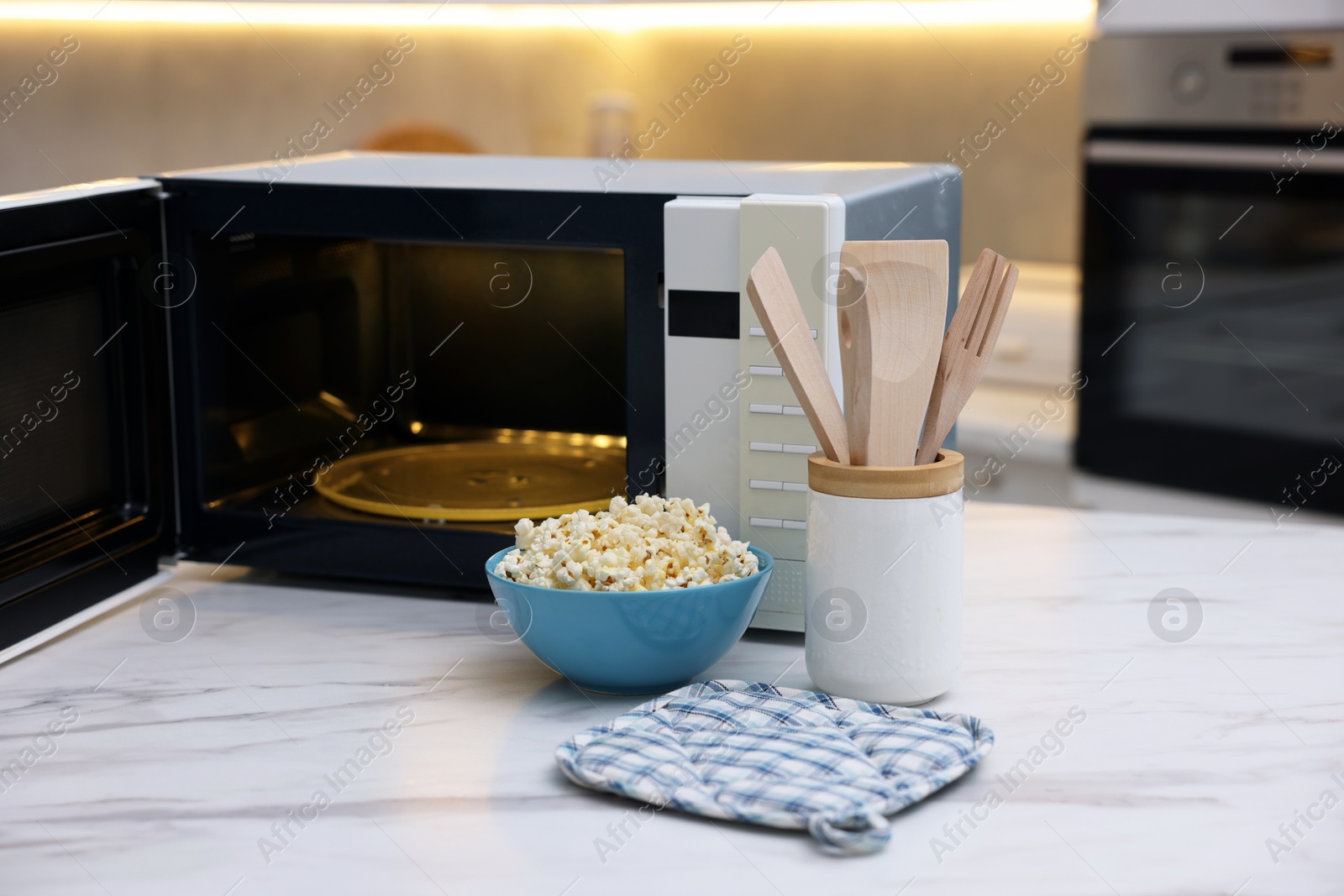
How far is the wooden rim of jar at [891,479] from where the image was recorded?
712 mm

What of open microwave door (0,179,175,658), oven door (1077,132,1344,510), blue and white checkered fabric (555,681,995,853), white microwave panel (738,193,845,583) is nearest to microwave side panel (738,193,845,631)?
white microwave panel (738,193,845,583)

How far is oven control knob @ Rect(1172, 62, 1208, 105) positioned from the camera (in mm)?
Result: 1660

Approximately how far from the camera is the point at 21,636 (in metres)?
0.81

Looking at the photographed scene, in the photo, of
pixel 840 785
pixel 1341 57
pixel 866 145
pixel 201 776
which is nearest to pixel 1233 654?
pixel 840 785

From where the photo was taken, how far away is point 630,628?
718 mm

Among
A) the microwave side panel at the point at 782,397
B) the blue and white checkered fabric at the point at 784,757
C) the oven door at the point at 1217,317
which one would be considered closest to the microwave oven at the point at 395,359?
the microwave side panel at the point at 782,397

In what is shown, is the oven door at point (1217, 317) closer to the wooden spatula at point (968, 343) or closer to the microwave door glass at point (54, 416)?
the wooden spatula at point (968, 343)

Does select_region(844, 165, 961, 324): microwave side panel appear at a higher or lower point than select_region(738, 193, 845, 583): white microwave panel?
higher

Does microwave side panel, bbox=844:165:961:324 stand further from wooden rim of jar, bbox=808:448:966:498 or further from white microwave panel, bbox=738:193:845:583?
wooden rim of jar, bbox=808:448:966:498

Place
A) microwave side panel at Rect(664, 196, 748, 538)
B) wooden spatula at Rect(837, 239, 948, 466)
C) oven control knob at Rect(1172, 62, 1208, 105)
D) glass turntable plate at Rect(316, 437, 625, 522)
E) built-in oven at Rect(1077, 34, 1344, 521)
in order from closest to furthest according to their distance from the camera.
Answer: wooden spatula at Rect(837, 239, 948, 466) < microwave side panel at Rect(664, 196, 748, 538) < glass turntable plate at Rect(316, 437, 625, 522) < built-in oven at Rect(1077, 34, 1344, 521) < oven control knob at Rect(1172, 62, 1208, 105)

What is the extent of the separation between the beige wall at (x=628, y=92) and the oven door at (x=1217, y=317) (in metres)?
0.22

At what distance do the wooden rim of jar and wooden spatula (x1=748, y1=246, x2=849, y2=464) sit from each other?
2 cm

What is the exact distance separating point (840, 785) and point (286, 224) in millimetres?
542

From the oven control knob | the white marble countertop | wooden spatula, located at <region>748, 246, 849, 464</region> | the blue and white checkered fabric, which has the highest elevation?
the oven control knob
